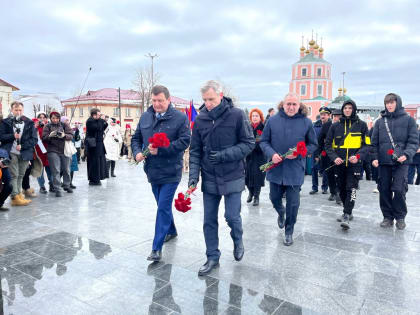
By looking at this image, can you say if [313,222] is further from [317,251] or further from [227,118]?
[227,118]

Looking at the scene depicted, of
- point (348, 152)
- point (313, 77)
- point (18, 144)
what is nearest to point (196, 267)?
point (348, 152)

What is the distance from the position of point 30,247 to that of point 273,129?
11.6 feet

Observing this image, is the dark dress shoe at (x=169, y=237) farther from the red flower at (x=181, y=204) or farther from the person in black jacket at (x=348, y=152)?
the person in black jacket at (x=348, y=152)

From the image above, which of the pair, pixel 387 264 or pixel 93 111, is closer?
pixel 387 264

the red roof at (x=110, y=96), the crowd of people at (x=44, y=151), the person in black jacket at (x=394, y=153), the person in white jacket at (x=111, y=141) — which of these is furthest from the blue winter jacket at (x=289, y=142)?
the red roof at (x=110, y=96)

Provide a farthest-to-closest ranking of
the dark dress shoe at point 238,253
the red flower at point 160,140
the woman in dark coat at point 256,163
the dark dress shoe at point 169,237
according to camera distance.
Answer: the woman in dark coat at point 256,163, the dark dress shoe at point 169,237, the dark dress shoe at point 238,253, the red flower at point 160,140

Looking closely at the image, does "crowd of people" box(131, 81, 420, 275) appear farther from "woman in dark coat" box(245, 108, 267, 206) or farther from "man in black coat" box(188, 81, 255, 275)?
"woman in dark coat" box(245, 108, 267, 206)

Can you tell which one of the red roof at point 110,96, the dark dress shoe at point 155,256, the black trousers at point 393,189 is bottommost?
the dark dress shoe at point 155,256

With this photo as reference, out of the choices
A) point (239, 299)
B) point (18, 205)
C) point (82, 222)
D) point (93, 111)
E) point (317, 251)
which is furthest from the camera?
point (93, 111)

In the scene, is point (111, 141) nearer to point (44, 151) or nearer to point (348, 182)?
point (44, 151)

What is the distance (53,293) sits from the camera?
3352mm

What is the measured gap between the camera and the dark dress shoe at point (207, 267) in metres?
3.77

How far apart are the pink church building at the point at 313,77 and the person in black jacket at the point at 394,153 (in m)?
75.1

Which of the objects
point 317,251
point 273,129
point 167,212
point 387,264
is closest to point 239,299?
point 167,212
